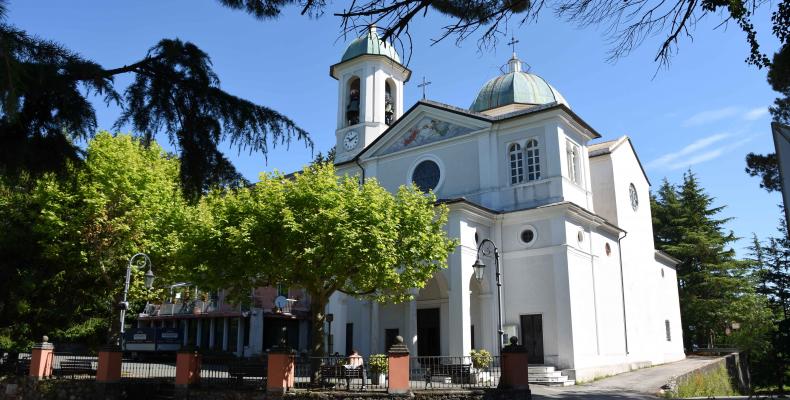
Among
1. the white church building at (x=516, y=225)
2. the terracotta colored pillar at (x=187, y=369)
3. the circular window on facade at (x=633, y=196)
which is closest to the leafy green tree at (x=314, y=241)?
the terracotta colored pillar at (x=187, y=369)

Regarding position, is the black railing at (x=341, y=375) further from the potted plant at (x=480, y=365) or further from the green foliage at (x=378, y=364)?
the potted plant at (x=480, y=365)

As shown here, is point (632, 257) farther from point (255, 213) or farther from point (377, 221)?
point (255, 213)

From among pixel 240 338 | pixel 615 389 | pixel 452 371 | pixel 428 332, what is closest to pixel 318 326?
pixel 452 371

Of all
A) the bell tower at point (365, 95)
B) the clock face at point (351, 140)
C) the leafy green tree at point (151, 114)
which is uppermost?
the bell tower at point (365, 95)

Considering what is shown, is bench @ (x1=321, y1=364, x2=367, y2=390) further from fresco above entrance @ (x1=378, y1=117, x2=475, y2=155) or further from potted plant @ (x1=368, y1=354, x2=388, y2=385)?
fresco above entrance @ (x1=378, y1=117, x2=475, y2=155)

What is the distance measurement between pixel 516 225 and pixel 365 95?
10438mm

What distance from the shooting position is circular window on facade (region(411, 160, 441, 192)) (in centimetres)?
2584

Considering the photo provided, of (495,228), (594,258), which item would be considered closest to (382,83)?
(495,228)

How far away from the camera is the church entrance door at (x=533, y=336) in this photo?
71.4ft

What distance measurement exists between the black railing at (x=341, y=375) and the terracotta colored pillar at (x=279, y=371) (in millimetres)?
676

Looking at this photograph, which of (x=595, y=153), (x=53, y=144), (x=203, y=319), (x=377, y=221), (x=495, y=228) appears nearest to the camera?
(x=53, y=144)

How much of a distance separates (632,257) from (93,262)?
23800 millimetres

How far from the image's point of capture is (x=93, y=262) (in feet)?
79.2

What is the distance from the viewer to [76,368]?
20.5 m
